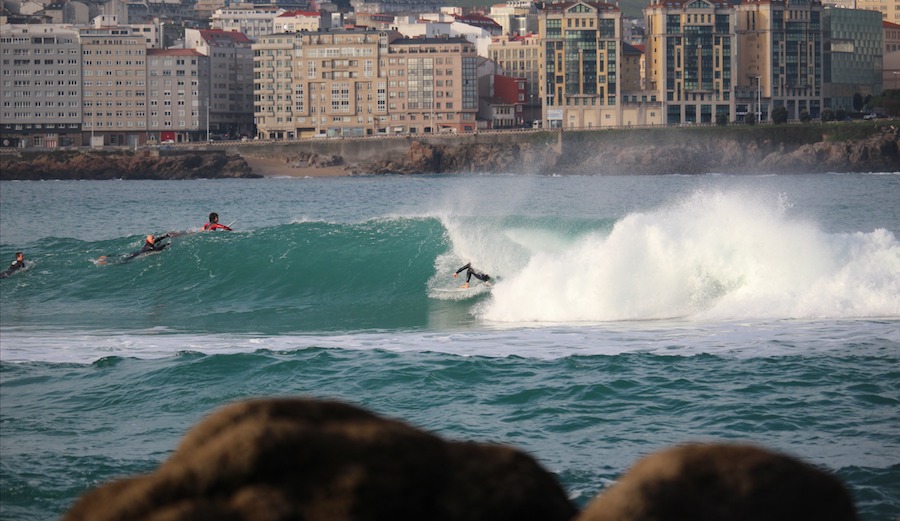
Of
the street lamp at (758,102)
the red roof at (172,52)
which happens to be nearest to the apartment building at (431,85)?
the red roof at (172,52)

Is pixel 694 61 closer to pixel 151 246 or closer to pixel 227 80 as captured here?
pixel 227 80

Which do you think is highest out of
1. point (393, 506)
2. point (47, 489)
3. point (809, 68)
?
point (809, 68)

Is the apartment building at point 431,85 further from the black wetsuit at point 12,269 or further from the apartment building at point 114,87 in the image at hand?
the black wetsuit at point 12,269

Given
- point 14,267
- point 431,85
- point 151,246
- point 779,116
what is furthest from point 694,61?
point 14,267

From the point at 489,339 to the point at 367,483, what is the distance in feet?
45.3

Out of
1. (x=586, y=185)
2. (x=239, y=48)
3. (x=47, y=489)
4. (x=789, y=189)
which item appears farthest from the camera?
(x=239, y=48)

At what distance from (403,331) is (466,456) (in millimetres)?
15708

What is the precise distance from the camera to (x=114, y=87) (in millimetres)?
134500

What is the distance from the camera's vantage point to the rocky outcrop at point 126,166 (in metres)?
111

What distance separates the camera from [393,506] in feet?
12.4

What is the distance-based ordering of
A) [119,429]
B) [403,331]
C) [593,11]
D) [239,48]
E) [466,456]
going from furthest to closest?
[239,48] → [593,11] → [403,331] → [119,429] → [466,456]

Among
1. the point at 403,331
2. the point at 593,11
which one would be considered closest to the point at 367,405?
the point at 403,331

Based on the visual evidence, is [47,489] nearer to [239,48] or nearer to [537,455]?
[537,455]

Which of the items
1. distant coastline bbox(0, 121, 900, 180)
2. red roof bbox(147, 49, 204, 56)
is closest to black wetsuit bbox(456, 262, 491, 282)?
distant coastline bbox(0, 121, 900, 180)
